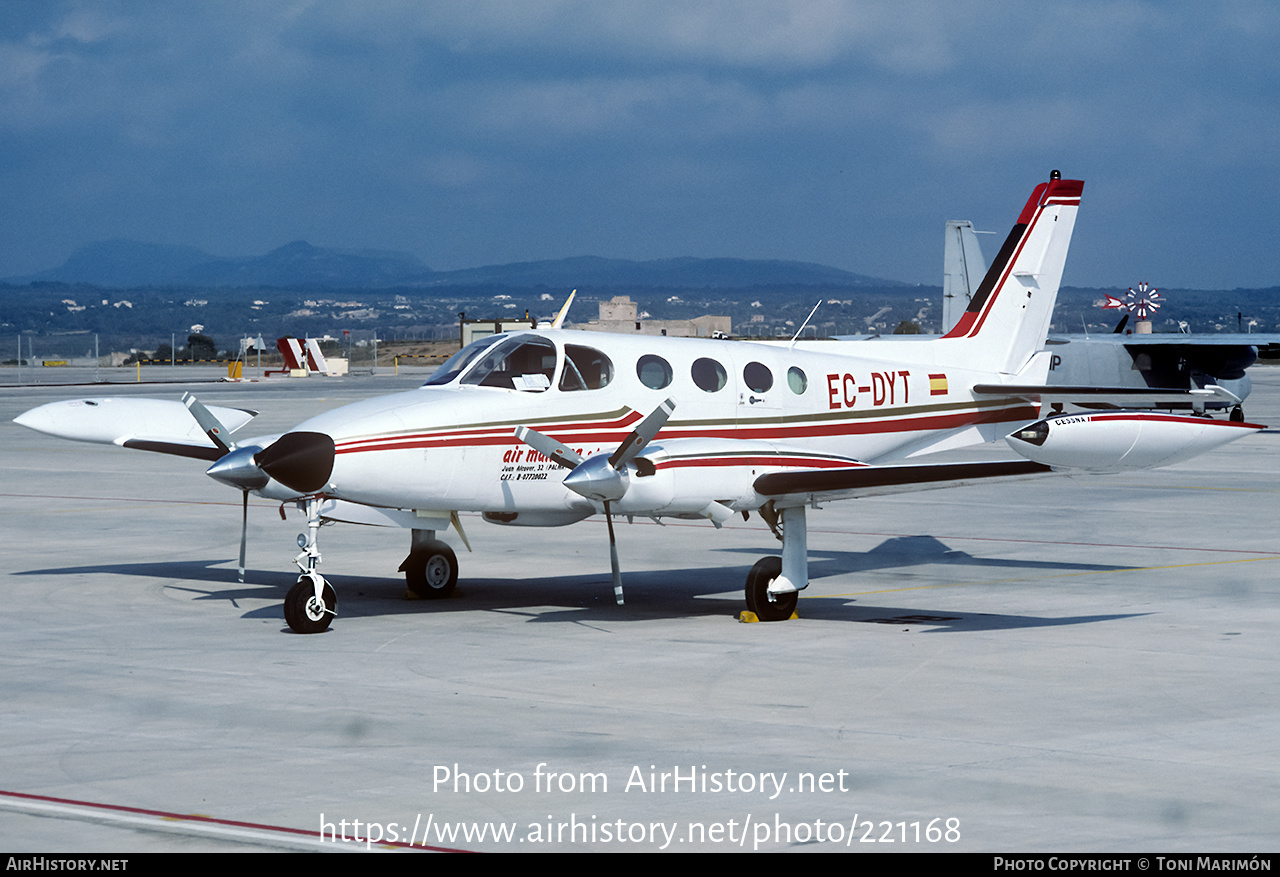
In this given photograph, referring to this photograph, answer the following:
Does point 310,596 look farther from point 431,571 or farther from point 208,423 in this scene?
point 208,423

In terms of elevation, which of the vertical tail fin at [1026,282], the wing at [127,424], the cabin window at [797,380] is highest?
the vertical tail fin at [1026,282]

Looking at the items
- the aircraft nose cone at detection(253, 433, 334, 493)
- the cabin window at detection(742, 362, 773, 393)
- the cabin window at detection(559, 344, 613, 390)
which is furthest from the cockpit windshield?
the aircraft nose cone at detection(253, 433, 334, 493)

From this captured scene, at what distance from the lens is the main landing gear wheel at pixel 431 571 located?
15.5 metres

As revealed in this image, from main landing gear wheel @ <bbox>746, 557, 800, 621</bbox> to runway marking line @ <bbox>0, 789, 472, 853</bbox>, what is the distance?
24.1ft

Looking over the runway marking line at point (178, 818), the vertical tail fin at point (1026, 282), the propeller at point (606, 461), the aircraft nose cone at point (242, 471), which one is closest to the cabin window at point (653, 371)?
the propeller at point (606, 461)

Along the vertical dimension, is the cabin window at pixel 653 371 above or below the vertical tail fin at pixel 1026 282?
below

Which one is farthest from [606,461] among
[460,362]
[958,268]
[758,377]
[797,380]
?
[958,268]

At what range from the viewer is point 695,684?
11.2 meters

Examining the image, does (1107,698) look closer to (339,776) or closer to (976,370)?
(339,776)

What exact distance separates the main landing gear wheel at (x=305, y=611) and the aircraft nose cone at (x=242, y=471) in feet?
3.18

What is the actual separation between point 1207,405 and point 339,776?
153 ft

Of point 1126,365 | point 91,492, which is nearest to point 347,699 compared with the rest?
point 91,492

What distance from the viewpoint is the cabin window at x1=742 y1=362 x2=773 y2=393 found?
15.4 m

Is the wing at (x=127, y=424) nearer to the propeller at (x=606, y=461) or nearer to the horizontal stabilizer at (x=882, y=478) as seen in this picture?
the propeller at (x=606, y=461)
